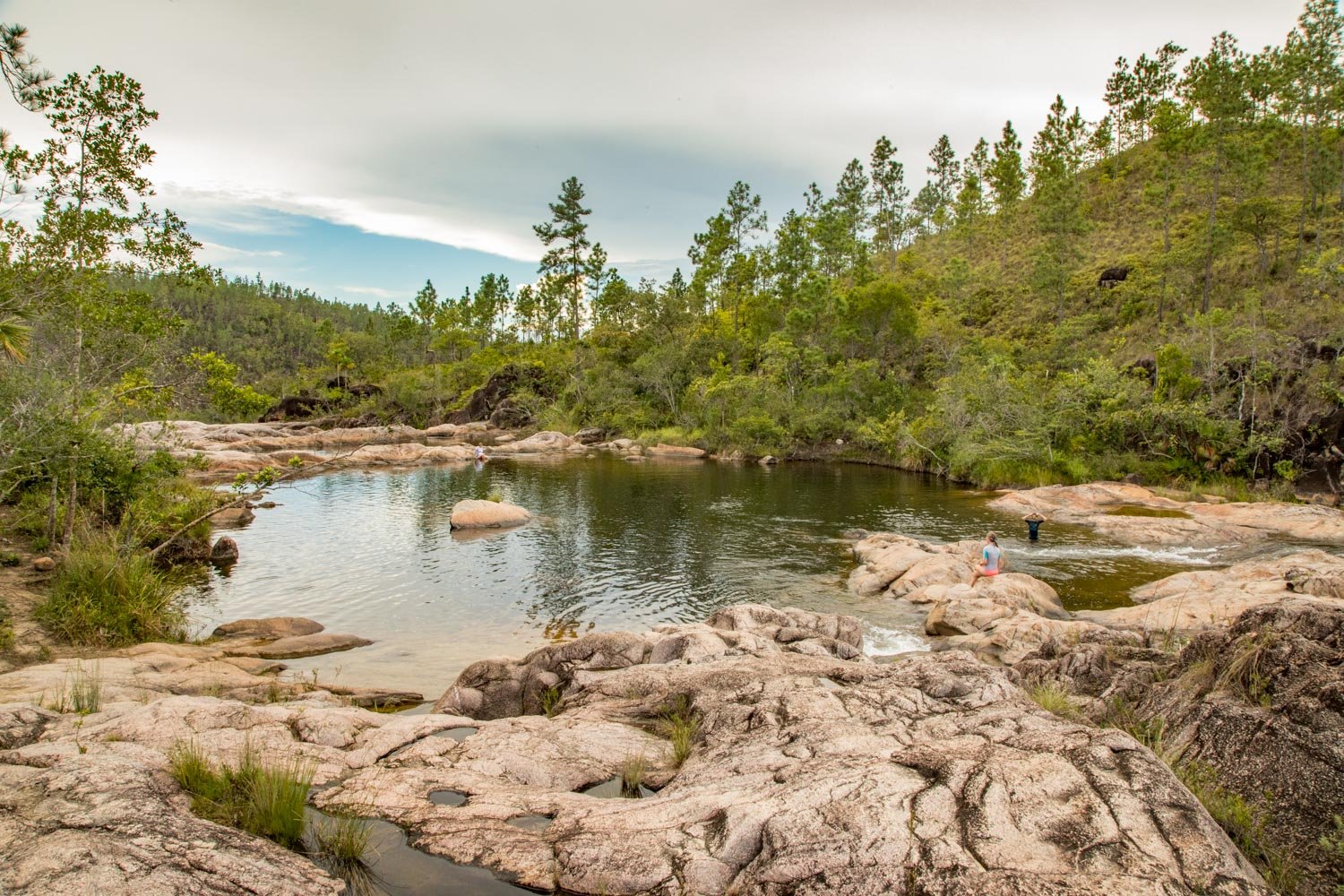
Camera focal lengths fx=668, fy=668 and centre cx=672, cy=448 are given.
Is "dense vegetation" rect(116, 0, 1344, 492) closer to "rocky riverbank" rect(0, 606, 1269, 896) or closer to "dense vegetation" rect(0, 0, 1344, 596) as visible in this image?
"dense vegetation" rect(0, 0, 1344, 596)

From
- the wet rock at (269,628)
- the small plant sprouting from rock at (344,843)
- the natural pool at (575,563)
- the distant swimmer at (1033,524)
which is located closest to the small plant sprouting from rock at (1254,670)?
the small plant sprouting from rock at (344,843)

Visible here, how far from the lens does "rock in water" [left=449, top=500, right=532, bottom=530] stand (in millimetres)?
27297

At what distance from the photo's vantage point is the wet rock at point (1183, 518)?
74.9ft

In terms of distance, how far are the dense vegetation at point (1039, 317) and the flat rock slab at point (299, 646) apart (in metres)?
8.42

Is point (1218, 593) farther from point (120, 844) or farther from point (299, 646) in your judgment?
point (299, 646)

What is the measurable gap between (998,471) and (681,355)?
117ft

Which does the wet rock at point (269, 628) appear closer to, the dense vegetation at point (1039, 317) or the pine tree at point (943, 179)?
the dense vegetation at point (1039, 317)

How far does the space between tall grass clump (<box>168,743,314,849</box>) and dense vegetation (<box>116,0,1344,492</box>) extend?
44.9ft

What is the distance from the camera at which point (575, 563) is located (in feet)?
74.2

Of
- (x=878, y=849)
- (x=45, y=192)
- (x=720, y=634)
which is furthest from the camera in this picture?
(x=45, y=192)

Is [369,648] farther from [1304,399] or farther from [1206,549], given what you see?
[1304,399]

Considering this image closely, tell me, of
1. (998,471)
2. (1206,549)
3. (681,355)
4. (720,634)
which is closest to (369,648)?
(720,634)

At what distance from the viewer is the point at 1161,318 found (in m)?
47.6

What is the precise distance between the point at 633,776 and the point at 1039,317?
6307cm
